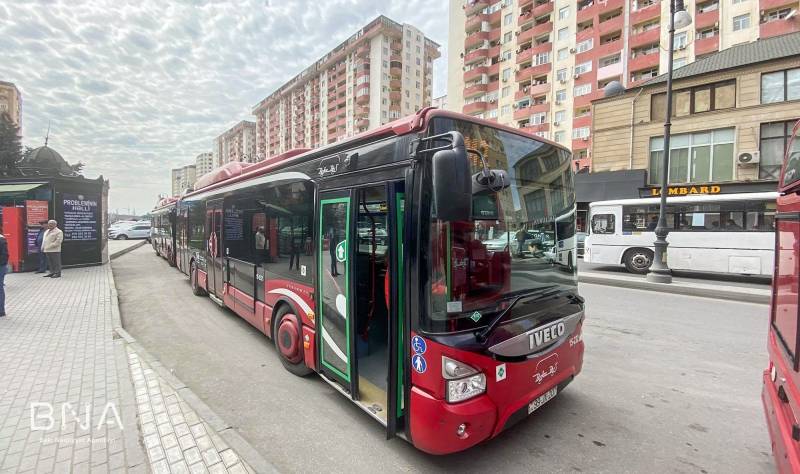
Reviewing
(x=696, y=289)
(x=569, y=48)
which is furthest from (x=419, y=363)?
(x=569, y=48)

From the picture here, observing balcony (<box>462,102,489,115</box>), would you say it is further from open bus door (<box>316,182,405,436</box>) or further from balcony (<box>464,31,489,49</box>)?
open bus door (<box>316,182,405,436</box>)

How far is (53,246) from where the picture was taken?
36.9 ft

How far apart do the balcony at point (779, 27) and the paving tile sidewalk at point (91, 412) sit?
41.6 m

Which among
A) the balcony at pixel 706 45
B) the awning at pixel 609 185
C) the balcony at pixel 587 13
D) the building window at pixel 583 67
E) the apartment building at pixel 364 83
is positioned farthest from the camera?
the apartment building at pixel 364 83

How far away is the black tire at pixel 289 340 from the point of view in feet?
14.7

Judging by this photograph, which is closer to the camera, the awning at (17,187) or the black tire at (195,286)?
the black tire at (195,286)

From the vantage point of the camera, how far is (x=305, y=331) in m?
4.32

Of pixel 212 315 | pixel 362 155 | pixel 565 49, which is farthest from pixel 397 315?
pixel 565 49

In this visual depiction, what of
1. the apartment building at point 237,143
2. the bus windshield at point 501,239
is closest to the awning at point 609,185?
the bus windshield at point 501,239

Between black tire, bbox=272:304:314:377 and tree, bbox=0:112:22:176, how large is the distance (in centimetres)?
3376

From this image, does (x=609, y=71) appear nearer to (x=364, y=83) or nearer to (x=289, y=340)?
(x=289, y=340)

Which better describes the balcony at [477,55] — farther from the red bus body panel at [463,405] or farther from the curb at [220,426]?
the red bus body panel at [463,405]

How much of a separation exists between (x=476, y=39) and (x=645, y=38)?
2125 cm

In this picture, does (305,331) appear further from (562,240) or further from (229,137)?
(229,137)
